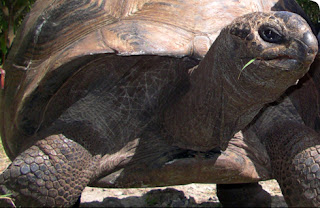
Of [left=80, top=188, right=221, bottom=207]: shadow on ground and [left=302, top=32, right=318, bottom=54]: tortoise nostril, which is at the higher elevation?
[left=302, top=32, right=318, bottom=54]: tortoise nostril

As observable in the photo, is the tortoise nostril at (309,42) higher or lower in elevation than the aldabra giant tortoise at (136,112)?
higher

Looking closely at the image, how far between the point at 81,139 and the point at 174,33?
2.68ft

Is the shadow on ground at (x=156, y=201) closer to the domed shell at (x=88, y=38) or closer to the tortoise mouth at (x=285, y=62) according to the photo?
the domed shell at (x=88, y=38)

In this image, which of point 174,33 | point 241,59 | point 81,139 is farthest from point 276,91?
point 81,139

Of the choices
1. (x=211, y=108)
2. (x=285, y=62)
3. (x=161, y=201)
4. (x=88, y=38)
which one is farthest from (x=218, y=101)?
(x=161, y=201)

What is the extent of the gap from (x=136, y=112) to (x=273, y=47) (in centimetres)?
117

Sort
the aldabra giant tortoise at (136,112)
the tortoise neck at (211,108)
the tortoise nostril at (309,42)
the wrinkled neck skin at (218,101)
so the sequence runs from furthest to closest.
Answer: the aldabra giant tortoise at (136,112)
the tortoise neck at (211,108)
the wrinkled neck skin at (218,101)
the tortoise nostril at (309,42)

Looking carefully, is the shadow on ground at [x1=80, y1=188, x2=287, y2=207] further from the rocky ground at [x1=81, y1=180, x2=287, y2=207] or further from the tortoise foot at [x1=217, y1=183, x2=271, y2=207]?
the tortoise foot at [x1=217, y1=183, x2=271, y2=207]

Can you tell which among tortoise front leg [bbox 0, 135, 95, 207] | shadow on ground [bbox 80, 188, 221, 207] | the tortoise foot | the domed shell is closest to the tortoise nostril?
the domed shell

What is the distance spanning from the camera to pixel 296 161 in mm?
2311

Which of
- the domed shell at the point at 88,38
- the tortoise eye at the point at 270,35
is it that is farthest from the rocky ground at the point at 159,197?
the tortoise eye at the point at 270,35

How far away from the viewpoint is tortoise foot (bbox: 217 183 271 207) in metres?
3.44

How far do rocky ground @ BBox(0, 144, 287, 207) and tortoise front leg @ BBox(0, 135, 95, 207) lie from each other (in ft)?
4.53

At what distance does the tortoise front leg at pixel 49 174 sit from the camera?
2.17 meters
